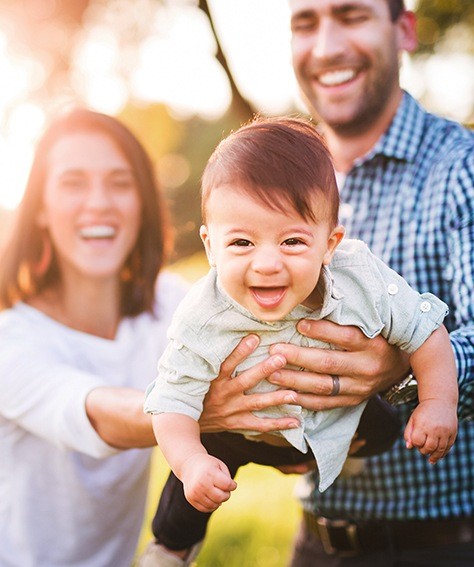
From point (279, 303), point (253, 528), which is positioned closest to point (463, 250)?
point (279, 303)

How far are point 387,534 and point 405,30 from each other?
6.27 ft

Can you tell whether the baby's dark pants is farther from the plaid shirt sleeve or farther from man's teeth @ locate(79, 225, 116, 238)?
man's teeth @ locate(79, 225, 116, 238)

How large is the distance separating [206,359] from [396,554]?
1158mm

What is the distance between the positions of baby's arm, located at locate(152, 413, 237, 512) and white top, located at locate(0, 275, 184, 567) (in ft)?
1.89

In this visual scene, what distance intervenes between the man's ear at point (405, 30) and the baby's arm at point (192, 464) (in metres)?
1.86

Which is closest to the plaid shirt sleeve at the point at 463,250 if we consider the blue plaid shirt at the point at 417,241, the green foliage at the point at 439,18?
the blue plaid shirt at the point at 417,241

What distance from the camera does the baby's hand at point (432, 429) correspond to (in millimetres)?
1962

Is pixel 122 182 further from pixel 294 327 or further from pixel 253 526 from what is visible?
pixel 253 526

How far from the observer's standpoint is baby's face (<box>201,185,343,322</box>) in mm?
1845

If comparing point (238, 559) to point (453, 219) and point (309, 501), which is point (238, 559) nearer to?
point (309, 501)

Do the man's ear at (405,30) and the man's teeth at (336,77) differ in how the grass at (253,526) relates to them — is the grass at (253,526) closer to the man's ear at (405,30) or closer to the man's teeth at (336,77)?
the man's teeth at (336,77)

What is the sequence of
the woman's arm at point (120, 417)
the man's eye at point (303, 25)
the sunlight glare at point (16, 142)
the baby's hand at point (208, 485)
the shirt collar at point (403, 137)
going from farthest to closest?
the sunlight glare at point (16, 142), the man's eye at point (303, 25), the shirt collar at point (403, 137), the woman's arm at point (120, 417), the baby's hand at point (208, 485)

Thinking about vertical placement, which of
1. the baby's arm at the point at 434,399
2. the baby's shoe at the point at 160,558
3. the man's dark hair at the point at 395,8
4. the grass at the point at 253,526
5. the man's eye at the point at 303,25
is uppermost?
the man's dark hair at the point at 395,8

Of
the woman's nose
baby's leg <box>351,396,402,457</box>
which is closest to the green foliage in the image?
the woman's nose
